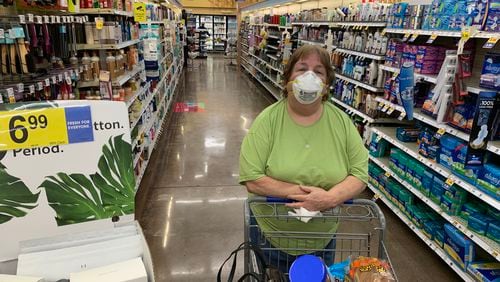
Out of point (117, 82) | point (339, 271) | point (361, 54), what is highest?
point (361, 54)

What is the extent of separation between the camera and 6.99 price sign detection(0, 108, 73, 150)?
104cm

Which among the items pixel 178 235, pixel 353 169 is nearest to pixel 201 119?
pixel 178 235

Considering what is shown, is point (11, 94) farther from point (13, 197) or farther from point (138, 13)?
point (138, 13)

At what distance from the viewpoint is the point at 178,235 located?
3.69 metres

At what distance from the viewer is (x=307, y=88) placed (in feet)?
5.36

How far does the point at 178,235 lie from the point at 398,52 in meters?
3.00

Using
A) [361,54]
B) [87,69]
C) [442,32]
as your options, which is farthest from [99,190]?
[361,54]

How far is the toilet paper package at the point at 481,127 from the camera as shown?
2.67m

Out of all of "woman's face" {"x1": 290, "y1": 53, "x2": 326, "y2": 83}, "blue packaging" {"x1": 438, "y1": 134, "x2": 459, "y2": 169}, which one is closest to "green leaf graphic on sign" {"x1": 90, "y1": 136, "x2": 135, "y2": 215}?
"woman's face" {"x1": 290, "y1": 53, "x2": 326, "y2": 83}

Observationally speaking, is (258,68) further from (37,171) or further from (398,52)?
(37,171)

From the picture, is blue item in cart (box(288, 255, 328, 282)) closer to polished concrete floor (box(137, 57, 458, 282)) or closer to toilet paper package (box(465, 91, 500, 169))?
polished concrete floor (box(137, 57, 458, 282))

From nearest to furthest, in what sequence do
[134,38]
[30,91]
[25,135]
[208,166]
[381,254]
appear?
1. [25,135]
2. [381,254]
3. [30,91]
4. [134,38]
5. [208,166]

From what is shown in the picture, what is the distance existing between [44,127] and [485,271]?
3.07 m

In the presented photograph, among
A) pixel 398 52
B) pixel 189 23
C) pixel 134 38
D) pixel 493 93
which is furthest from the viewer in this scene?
pixel 189 23
